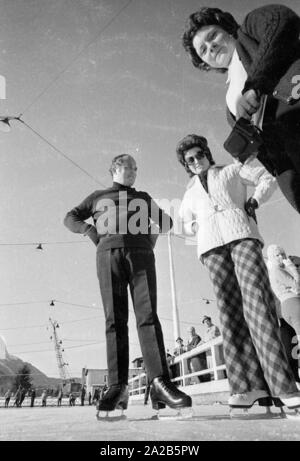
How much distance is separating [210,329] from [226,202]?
342 cm

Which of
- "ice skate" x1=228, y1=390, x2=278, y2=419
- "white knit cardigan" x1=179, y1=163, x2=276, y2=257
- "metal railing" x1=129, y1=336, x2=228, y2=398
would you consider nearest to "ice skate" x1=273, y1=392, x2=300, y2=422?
"ice skate" x1=228, y1=390, x2=278, y2=419

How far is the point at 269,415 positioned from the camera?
1327mm

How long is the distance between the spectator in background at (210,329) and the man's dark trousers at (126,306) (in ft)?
10.2

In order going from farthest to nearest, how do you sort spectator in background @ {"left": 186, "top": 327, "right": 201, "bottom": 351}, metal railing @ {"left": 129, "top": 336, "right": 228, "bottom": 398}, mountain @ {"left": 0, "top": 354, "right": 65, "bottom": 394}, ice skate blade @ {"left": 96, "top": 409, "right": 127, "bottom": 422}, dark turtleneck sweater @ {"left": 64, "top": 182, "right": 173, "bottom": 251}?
mountain @ {"left": 0, "top": 354, "right": 65, "bottom": 394}
spectator in background @ {"left": 186, "top": 327, "right": 201, "bottom": 351}
metal railing @ {"left": 129, "top": 336, "right": 228, "bottom": 398}
dark turtleneck sweater @ {"left": 64, "top": 182, "right": 173, "bottom": 251}
ice skate blade @ {"left": 96, "top": 409, "right": 127, "bottom": 422}

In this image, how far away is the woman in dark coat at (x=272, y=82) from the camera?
109 cm

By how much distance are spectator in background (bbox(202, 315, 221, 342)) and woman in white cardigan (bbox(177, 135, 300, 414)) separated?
307cm

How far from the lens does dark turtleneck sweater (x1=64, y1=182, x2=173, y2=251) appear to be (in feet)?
5.57

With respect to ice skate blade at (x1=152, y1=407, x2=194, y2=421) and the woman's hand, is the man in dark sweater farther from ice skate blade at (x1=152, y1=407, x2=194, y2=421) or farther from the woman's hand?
the woman's hand

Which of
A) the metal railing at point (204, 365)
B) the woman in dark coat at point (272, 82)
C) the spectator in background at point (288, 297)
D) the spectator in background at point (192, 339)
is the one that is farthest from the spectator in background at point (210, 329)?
the woman in dark coat at point (272, 82)

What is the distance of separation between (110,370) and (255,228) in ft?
3.07

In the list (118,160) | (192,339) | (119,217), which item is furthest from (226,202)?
(192,339)

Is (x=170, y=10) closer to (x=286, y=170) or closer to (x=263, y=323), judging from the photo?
(x=286, y=170)

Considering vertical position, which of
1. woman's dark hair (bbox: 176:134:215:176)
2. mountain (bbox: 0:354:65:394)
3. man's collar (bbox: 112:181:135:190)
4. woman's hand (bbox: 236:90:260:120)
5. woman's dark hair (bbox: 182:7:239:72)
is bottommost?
woman's hand (bbox: 236:90:260:120)

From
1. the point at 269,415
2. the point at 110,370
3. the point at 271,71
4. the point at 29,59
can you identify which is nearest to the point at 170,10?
the point at 29,59
